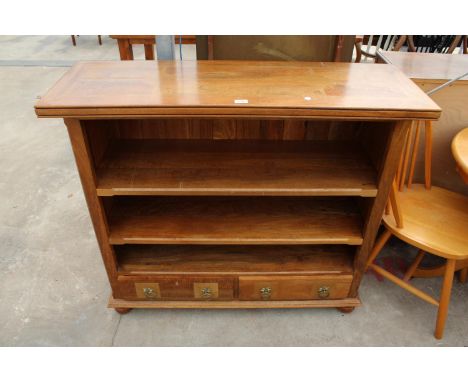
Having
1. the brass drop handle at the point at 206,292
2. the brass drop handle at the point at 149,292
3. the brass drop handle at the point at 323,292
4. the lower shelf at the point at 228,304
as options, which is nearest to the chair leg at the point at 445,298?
the lower shelf at the point at 228,304

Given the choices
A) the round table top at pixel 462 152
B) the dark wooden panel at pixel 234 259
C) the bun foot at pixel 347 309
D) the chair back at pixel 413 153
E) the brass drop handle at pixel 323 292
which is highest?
the round table top at pixel 462 152

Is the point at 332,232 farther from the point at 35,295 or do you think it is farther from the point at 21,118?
the point at 21,118

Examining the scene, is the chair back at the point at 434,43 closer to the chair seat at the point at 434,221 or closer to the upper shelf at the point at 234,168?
the chair seat at the point at 434,221

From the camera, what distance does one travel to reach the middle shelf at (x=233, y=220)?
4.92ft

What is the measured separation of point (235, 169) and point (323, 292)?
0.76 m

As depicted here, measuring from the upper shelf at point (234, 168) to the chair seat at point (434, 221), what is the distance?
1.25 ft

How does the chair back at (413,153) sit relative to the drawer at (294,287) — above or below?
above

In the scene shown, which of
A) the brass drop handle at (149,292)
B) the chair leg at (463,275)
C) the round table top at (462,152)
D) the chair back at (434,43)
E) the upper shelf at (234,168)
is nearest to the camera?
the upper shelf at (234,168)

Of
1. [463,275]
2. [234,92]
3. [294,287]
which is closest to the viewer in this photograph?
[234,92]

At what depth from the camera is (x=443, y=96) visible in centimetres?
171

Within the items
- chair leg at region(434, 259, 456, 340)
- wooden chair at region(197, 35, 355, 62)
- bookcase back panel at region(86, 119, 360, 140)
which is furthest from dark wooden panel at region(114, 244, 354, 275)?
wooden chair at region(197, 35, 355, 62)

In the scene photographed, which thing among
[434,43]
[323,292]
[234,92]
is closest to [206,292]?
[323,292]

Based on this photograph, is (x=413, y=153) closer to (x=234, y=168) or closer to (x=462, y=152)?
(x=462, y=152)
